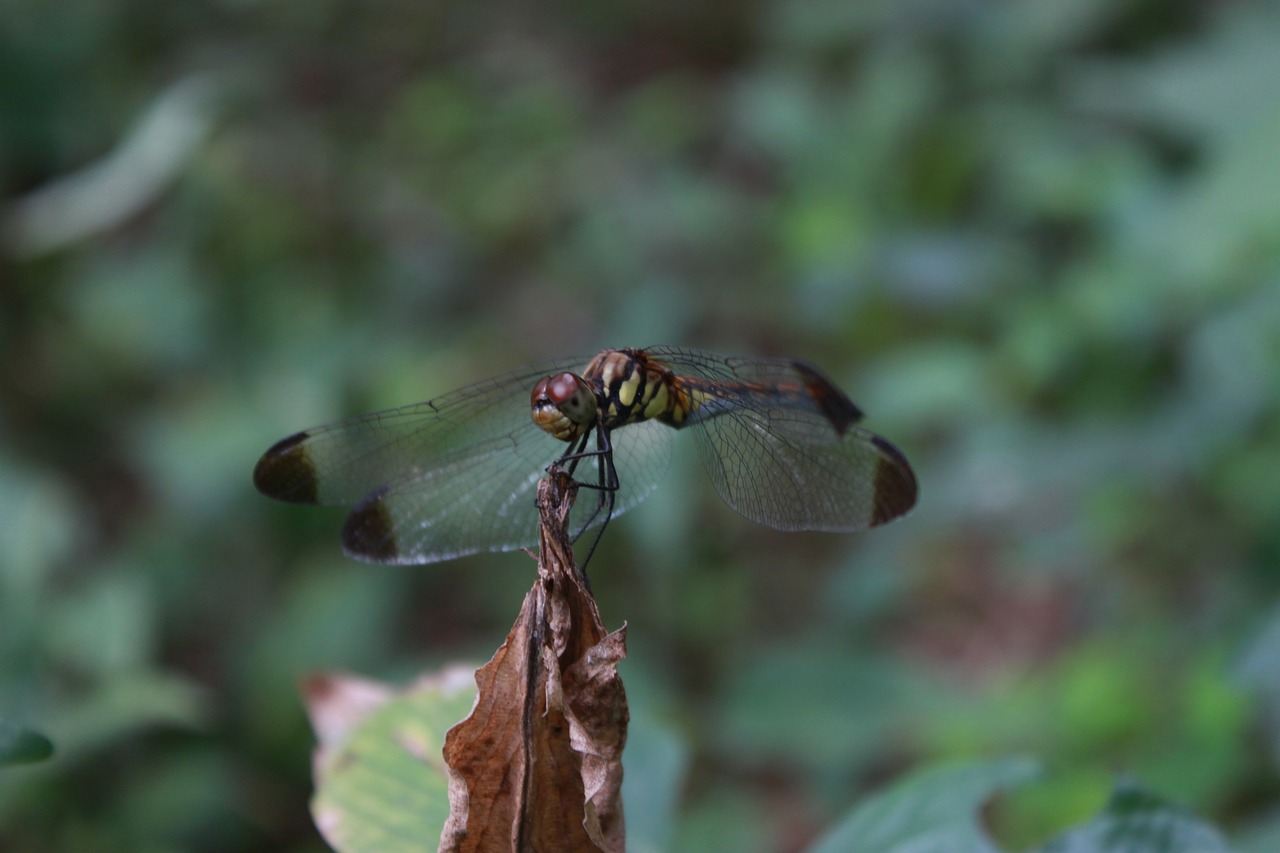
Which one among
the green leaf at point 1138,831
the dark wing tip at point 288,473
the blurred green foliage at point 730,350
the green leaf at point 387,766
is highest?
the blurred green foliage at point 730,350

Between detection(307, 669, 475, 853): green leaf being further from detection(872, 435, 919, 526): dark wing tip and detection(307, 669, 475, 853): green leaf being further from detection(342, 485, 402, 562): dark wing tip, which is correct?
detection(872, 435, 919, 526): dark wing tip

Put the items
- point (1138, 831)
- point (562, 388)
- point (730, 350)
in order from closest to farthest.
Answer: point (1138, 831) < point (562, 388) < point (730, 350)

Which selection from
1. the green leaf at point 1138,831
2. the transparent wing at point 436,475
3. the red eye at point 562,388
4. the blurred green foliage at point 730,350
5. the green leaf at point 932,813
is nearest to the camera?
the green leaf at point 1138,831

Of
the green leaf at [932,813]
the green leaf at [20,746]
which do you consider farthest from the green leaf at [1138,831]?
the green leaf at [20,746]

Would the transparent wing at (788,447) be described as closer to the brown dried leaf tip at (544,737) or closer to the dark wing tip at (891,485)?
the dark wing tip at (891,485)

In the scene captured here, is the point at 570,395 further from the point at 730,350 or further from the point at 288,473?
the point at 730,350

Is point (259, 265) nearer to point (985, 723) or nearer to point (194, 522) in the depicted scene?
point (194, 522)

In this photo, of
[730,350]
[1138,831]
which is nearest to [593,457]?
[1138,831]
